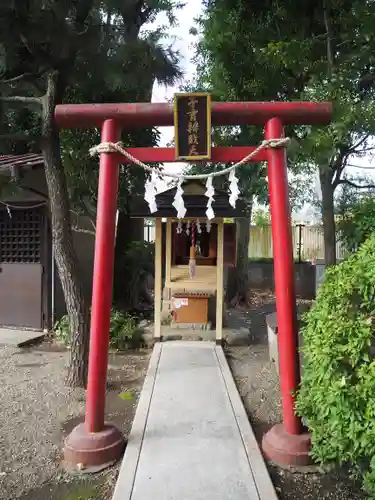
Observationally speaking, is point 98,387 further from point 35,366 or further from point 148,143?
point 148,143

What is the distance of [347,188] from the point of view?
10.7 meters

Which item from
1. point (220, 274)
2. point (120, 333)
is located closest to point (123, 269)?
point (120, 333)

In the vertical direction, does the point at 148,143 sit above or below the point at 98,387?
above

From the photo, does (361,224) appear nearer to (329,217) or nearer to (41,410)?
(329,217)

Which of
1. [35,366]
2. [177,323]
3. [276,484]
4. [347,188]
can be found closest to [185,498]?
[276,484]

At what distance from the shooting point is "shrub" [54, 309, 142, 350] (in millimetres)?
8039

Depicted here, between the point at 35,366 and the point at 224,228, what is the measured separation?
12.9 feet

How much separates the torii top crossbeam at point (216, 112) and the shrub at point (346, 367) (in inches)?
57.2

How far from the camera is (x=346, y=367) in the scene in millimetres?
2986

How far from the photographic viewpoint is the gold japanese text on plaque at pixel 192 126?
13.0 feet

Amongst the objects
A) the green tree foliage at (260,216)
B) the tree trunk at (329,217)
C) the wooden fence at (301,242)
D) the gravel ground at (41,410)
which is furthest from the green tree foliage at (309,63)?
the green tree foliage at (260,216)

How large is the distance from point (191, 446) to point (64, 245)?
3.16 m

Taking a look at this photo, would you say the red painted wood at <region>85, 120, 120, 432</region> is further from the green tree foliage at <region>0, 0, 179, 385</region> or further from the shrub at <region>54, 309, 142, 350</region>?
the shrub at <region>54, 309, 142, 350</region>

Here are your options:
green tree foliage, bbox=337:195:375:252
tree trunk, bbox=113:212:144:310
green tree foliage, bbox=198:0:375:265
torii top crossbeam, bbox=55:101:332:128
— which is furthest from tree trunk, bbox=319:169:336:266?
torii top crossbeam, bbox=55:101:332:128
